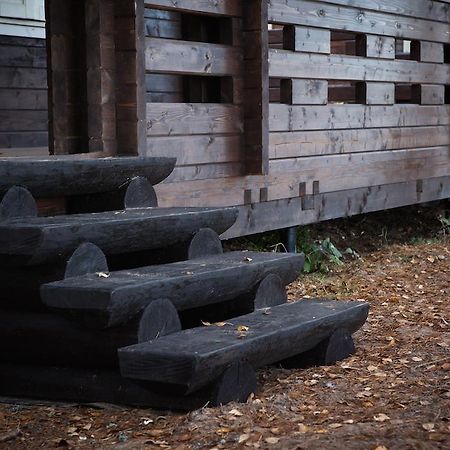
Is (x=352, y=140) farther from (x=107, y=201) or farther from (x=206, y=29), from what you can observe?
(x=107, y=201)

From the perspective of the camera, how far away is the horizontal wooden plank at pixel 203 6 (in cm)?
666

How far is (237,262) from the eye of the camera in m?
5.21

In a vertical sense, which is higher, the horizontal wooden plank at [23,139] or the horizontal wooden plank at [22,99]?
the horizontal wooden plank at [22,99]

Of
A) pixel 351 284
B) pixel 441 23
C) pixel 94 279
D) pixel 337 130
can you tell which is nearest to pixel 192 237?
pixel 94 279

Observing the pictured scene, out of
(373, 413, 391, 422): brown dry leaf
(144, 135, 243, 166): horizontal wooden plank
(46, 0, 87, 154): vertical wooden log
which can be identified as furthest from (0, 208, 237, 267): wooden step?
(373, 413, 391, 422): brown dry leaf

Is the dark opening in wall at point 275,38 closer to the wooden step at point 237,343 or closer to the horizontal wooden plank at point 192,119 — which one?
the horizontal wooden plank at point 192,119

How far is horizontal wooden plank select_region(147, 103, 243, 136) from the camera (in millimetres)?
6664

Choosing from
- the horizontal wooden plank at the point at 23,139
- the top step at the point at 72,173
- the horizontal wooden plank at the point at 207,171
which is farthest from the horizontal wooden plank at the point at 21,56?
the top step at the point at 72,173

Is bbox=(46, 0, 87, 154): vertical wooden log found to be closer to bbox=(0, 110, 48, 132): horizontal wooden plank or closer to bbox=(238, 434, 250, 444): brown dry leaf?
bbox=(238, 434, 250, 444): brown dry leaf

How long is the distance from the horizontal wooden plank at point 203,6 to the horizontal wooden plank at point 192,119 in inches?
24.7

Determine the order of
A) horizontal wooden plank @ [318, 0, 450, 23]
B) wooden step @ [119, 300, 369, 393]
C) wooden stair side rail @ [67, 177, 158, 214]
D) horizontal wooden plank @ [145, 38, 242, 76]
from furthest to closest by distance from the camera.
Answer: horizontal wooden plank @ [318, 0, 450, 23]
horizontal wooden plank @ [145, 38, 242, 76]
wooden stair side rail @ [67, 177, 158, 214]
wooden step @ [119, 300, 369, 393]

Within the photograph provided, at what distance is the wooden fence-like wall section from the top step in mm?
934

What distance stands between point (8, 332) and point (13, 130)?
4.53 metres

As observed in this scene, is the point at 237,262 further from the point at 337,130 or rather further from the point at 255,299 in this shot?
the point at 337,130
